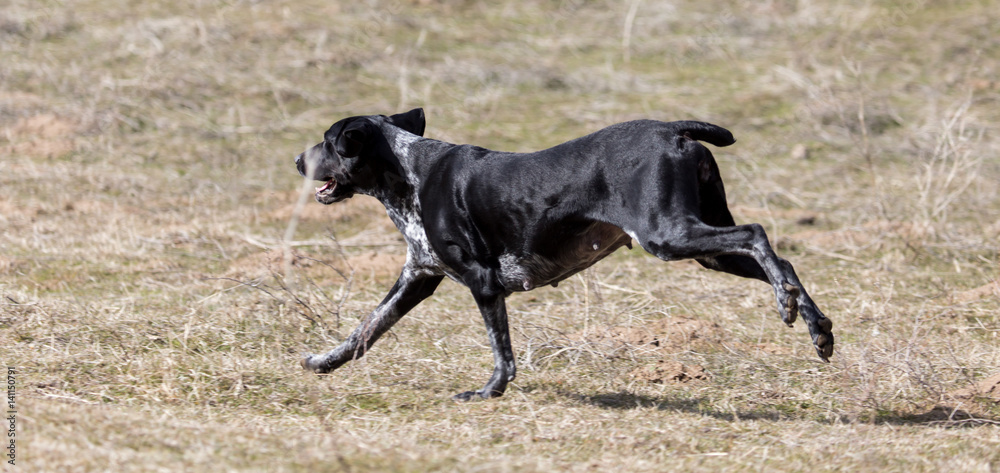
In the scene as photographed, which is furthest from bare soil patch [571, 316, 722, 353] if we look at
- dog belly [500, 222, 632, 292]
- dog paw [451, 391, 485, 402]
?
dog paw [451, 391, 485, 402]

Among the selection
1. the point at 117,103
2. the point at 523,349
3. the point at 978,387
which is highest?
the point at 978,387

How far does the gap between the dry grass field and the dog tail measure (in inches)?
51.3

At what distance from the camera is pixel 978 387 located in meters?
5.68

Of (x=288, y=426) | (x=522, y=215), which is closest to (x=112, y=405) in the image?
(x=288, y=426)

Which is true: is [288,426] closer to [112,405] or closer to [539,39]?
[112,405]

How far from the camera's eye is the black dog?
16.3ft

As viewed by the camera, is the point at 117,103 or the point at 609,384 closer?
the point at 609,384

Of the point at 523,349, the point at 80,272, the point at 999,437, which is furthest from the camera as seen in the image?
the point at 80,272

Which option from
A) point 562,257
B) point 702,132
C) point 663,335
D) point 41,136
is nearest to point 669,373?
point 663,335

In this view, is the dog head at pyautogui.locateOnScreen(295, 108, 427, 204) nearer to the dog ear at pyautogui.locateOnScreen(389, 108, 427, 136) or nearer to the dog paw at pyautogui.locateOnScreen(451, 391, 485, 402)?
the dog ear at pyautogui.locateOnScreen(389, 108, 427, 136)

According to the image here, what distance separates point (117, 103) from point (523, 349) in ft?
27.2

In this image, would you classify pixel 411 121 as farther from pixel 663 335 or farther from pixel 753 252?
pixel 753 252

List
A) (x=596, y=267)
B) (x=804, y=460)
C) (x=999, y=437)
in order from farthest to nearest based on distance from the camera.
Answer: (x=596, y=267) → (x=999, y=437) → (x=804, y=460)

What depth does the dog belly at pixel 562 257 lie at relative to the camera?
537cm
